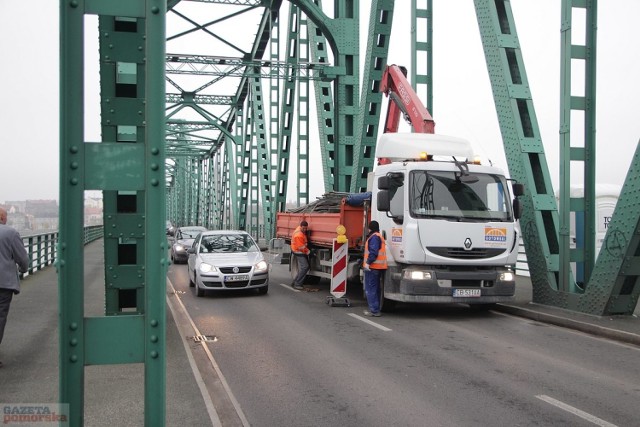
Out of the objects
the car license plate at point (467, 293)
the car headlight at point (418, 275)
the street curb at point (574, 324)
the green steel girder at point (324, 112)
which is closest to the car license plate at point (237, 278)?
the car headlight at point (418, 275)

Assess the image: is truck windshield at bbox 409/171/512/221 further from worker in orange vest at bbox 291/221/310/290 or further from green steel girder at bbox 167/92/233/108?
green steel girder at bbox 167/92/233/108

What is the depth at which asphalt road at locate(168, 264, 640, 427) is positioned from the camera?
5.33m

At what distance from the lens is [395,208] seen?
11.1m

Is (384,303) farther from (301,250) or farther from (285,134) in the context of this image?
(285,134)

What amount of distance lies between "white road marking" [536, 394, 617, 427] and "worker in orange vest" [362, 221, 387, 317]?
532 cm

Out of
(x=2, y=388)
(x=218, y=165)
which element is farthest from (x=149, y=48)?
(x=218, y=165)

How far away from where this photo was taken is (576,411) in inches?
213

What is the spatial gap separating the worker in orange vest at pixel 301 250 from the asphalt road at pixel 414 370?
3948 millimetres

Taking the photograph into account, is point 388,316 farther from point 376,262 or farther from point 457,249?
point 457,249

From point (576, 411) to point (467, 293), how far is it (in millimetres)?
5495

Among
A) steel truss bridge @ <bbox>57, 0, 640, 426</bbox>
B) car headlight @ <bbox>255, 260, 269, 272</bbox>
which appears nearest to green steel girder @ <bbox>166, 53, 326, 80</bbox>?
steel truss bridge @ <bbox>57, 0, 640, 426</bbox>

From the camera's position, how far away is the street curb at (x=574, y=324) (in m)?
8.88

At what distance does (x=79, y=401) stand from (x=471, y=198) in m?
9.21

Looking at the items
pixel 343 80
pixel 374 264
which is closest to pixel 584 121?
pixel 374 264
